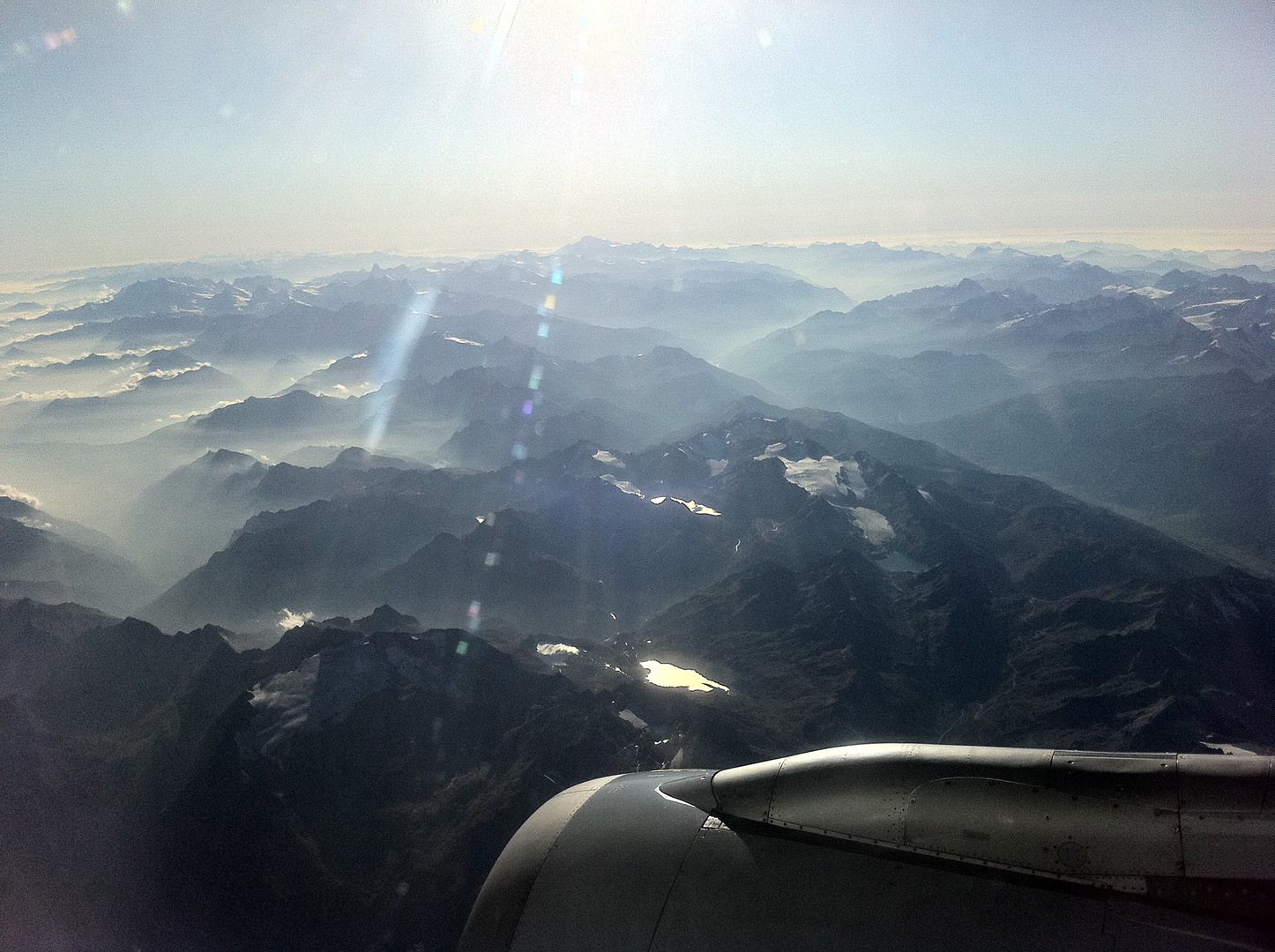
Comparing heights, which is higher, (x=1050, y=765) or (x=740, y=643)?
(x=1050, y=765)

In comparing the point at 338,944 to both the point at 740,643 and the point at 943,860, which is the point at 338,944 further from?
the point at 740,643

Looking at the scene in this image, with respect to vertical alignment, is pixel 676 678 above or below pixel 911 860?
below

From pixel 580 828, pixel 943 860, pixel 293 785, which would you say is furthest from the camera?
pixel 293 785

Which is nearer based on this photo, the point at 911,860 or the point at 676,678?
the point at 911,860

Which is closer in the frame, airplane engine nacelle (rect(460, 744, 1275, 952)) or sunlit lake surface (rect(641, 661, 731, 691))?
airplane engine nacelle (rect(460, 744, 1275, 952))

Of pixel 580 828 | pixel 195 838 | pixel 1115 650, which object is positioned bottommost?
pixel 1115 650

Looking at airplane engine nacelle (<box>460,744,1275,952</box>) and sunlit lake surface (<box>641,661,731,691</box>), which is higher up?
airplane engine nacelle (<box>460,744,1275,952</box>)

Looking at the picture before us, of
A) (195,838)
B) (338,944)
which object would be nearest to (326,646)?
(195,838)

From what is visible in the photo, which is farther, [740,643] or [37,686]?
[740,643]
